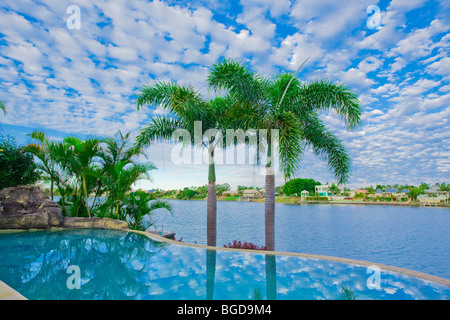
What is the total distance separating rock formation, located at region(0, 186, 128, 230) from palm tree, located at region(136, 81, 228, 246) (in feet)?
10.8

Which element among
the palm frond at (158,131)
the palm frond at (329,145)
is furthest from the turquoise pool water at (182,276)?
the palm frond at (329,145)

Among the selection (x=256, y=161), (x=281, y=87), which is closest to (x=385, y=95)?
(x=281, y=87)

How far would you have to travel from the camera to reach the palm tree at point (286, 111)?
273 inches

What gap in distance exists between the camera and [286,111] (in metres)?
7.85

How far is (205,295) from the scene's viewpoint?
132 inches

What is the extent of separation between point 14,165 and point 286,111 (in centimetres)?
1100

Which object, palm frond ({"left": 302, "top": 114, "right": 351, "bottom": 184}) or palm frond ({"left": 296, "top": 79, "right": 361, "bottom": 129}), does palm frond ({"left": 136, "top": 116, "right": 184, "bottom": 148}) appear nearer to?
palm frond ({"left": 296, "top": 79, "right": 361, "bottom": 129})

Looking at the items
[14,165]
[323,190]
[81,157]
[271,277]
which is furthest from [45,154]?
[323,190]

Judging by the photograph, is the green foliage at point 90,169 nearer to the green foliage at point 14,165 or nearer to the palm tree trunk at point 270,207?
the green foliage at point 14,165

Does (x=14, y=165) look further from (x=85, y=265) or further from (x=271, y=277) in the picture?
(x=271, y=277)

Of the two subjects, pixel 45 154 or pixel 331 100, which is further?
pixel 45 154

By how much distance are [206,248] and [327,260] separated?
285 centimetres

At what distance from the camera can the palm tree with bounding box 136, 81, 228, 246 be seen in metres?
8.35
